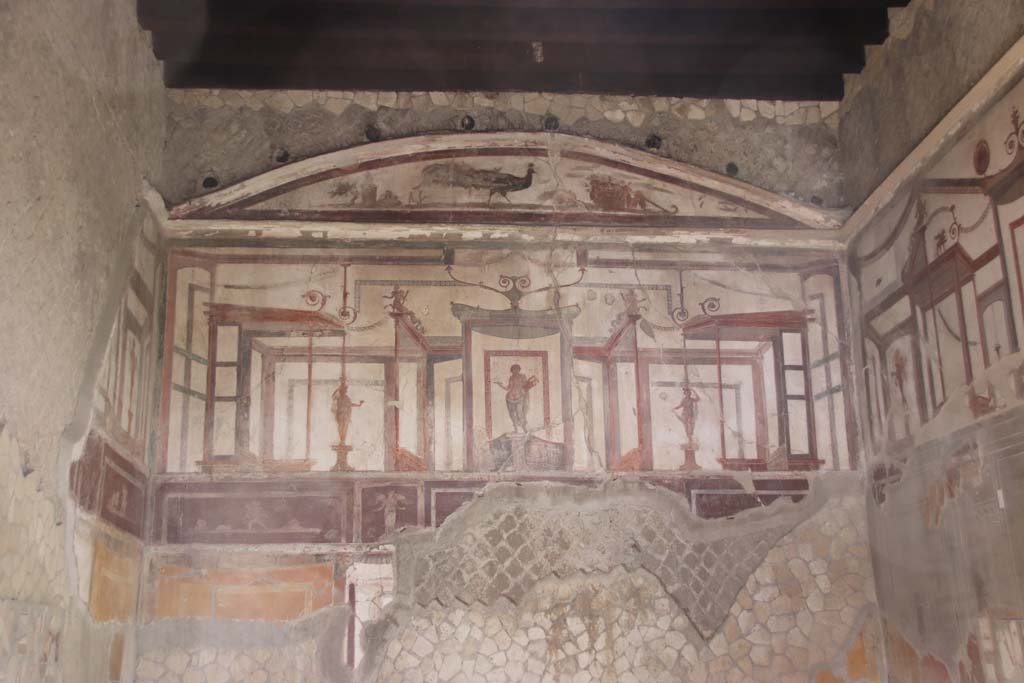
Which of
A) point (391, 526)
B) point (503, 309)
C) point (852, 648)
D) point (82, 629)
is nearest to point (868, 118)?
point (503, 309)

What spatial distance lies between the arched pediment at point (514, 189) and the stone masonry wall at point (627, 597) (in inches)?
43.9

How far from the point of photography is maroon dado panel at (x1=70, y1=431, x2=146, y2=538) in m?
3.46

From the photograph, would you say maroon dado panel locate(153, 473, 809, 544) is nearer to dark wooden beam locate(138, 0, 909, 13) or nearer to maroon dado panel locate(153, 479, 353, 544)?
maroon dado panel locate(153, 479, 353, 544)

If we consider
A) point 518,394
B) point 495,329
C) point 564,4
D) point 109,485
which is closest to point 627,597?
point 518,394

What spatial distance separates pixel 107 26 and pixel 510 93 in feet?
5.31

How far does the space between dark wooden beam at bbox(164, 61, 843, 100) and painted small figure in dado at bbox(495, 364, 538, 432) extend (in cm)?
116

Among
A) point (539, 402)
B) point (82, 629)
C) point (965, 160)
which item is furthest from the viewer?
point (539, 402)

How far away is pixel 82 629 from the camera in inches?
136

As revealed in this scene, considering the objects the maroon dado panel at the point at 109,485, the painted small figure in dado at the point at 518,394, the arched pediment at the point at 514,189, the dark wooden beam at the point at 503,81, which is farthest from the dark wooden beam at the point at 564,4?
the maroon dado panel at the point at 109,485

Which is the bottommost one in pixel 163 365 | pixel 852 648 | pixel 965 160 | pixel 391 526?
pixel 852 648

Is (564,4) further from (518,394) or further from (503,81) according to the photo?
(518,394)

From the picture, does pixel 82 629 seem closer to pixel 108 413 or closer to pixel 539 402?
pixel 108 413

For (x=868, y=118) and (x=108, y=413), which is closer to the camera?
(x=108, y=413)

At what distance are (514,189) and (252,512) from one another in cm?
163
